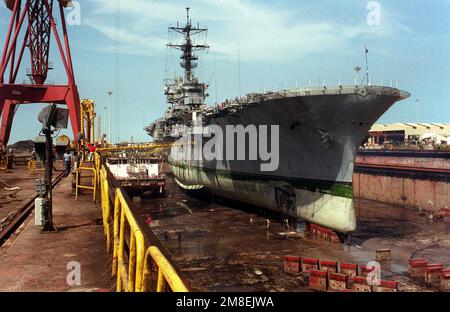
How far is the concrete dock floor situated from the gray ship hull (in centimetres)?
1093

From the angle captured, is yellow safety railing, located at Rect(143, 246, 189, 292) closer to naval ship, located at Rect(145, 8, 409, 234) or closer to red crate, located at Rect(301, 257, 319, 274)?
red crate, located at Rect(301, 257, 319, 274)

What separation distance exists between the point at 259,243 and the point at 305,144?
5178 mm

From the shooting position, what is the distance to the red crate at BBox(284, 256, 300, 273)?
13.5 metres

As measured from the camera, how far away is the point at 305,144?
1842 cm

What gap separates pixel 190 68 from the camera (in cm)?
3981

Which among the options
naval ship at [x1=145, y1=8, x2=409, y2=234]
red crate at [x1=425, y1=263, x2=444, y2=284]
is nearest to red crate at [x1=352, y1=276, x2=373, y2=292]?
red crate at [x1=425, y1=263, x2=444, y2=284]

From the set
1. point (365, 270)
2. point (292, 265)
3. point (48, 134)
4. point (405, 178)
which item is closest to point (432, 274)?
point (365, 270)

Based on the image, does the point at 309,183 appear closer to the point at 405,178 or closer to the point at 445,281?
the point at 445,281

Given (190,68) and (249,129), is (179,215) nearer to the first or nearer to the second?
(249,129)

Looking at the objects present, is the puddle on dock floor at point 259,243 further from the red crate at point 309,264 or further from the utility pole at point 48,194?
the utility pole at point 48,194

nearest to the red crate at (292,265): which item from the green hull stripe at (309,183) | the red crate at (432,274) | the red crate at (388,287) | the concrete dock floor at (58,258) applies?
the red crate at (388,287)

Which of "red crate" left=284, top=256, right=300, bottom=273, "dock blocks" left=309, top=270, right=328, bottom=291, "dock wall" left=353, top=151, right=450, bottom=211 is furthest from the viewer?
"dock wall" left=353, top=151, right=450, bottom=211

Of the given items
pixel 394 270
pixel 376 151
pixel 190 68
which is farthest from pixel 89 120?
pixel 394 270

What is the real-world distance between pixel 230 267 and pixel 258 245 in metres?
3.07
